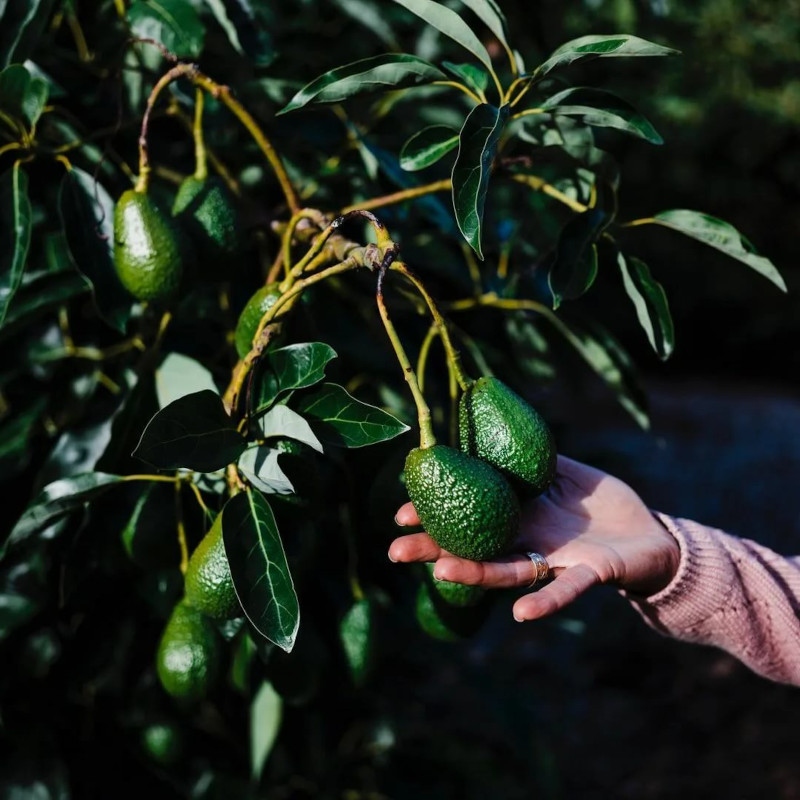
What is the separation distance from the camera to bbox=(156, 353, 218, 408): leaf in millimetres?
1180

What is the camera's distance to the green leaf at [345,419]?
983 millimetres

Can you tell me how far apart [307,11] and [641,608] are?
1.25 metres

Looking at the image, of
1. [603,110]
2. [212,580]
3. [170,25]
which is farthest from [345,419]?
[170,25]

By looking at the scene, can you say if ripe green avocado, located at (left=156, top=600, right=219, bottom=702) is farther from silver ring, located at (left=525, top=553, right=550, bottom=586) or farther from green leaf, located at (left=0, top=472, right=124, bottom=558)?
silver ring, located at (left=525, top=553, right=550, bottom=586)

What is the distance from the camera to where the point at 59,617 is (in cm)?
155

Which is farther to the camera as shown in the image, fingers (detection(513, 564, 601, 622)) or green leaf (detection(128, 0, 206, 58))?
green leaf (detection(128, 0, 206, 58))

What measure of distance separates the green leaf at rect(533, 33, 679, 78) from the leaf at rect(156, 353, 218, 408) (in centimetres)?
A: 53

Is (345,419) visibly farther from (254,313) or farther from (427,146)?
(427,146)

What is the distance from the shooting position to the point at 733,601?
52.9 inches

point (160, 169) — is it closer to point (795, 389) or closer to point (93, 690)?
point (93, 690)

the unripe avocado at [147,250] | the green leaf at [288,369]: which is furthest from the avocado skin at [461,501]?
the unripe avocado at [147,250]

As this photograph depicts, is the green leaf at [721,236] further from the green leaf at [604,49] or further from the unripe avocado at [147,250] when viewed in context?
the unripe avocado at [147,250]

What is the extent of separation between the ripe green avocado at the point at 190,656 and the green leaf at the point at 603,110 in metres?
0.73

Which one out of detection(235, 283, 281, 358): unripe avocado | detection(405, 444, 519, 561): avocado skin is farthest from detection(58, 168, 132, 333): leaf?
detection(405, 444, 519, 561): avocado skin
